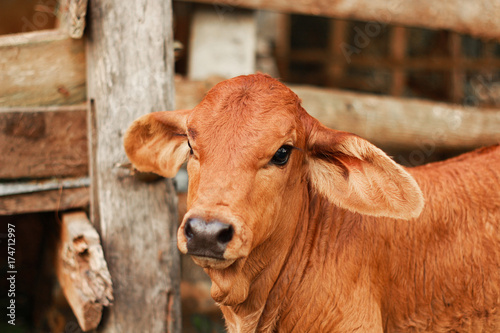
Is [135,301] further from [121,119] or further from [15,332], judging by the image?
[15,332]

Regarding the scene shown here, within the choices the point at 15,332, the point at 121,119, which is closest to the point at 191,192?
the point at 121,119

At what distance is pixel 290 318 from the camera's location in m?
2.98

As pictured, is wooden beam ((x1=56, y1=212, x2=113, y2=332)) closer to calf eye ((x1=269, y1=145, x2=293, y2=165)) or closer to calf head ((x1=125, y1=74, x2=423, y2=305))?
calf head ((x1=125, y1=74, x2=423, y2=305))

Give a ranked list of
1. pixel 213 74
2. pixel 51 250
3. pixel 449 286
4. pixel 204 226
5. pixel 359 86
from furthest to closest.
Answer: pixel 359 86 < pixel 213 74 < pixel 51 250 < pixel 449 286 < pixel 204 226

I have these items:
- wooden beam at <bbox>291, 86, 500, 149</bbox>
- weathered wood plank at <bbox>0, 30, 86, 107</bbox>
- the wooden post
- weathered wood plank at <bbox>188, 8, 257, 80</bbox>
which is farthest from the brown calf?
wooden beam at <bbox>291, 86, 500, 149</bbox>

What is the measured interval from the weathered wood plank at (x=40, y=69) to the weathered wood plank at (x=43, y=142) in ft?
0.36

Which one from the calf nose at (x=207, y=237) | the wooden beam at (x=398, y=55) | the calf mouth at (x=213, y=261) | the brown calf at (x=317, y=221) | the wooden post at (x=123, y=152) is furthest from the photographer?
the wooden beam at (x=398, y=55)

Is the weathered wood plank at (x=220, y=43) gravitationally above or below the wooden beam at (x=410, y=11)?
below

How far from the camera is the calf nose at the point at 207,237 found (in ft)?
7.70

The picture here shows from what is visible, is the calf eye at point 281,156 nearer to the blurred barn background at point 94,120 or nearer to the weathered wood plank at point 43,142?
the blurred barn background at point 94,120

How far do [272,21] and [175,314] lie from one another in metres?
7.34

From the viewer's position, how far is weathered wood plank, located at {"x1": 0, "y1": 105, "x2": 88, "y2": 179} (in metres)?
3.32

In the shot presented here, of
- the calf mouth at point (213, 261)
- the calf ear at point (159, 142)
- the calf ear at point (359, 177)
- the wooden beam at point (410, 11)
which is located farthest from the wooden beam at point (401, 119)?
the calf mouth at point (213, 261)

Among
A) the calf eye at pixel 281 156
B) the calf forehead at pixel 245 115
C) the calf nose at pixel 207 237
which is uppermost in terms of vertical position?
the calf forehead at pixel 245 115
